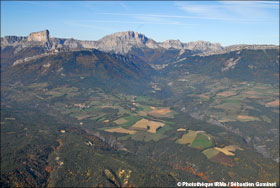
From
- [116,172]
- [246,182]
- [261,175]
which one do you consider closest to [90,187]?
[116,172]

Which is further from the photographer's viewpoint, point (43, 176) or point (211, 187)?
point (43, 176)

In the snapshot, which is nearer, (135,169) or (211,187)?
(211,187)

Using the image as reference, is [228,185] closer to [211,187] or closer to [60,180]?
[211,187]

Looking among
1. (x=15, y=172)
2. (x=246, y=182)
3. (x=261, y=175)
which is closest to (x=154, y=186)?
(x=246, y=182)

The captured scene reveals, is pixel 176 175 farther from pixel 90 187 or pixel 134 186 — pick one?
pixel 90 187

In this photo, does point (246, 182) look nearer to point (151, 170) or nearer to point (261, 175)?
point (261, 175)

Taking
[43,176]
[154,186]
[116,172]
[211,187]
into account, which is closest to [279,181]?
[211,187]

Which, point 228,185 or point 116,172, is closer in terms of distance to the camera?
point 228,185
